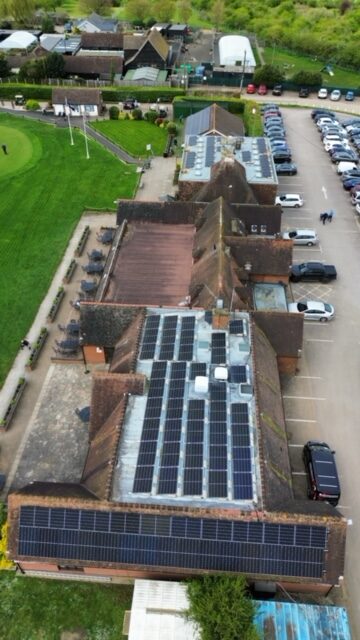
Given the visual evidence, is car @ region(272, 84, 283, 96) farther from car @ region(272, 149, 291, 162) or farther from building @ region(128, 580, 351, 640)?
building @ region(128, 580, 351, 640)

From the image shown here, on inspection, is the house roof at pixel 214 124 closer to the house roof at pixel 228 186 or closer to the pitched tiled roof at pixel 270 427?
the house roof at pixel 228 186

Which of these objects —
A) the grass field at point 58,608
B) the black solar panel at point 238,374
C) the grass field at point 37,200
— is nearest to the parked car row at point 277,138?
the grass field at point 37,200

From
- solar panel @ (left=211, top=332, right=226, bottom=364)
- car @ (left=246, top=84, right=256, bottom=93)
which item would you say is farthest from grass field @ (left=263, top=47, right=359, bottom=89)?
solar panel @ (left=211, top=332, right=226, bottom=364)

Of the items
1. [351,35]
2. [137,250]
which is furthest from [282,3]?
[137,250]

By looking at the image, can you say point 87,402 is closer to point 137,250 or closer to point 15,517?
point 15,517

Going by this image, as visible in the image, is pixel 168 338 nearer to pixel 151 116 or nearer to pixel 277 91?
pixel 151 116
